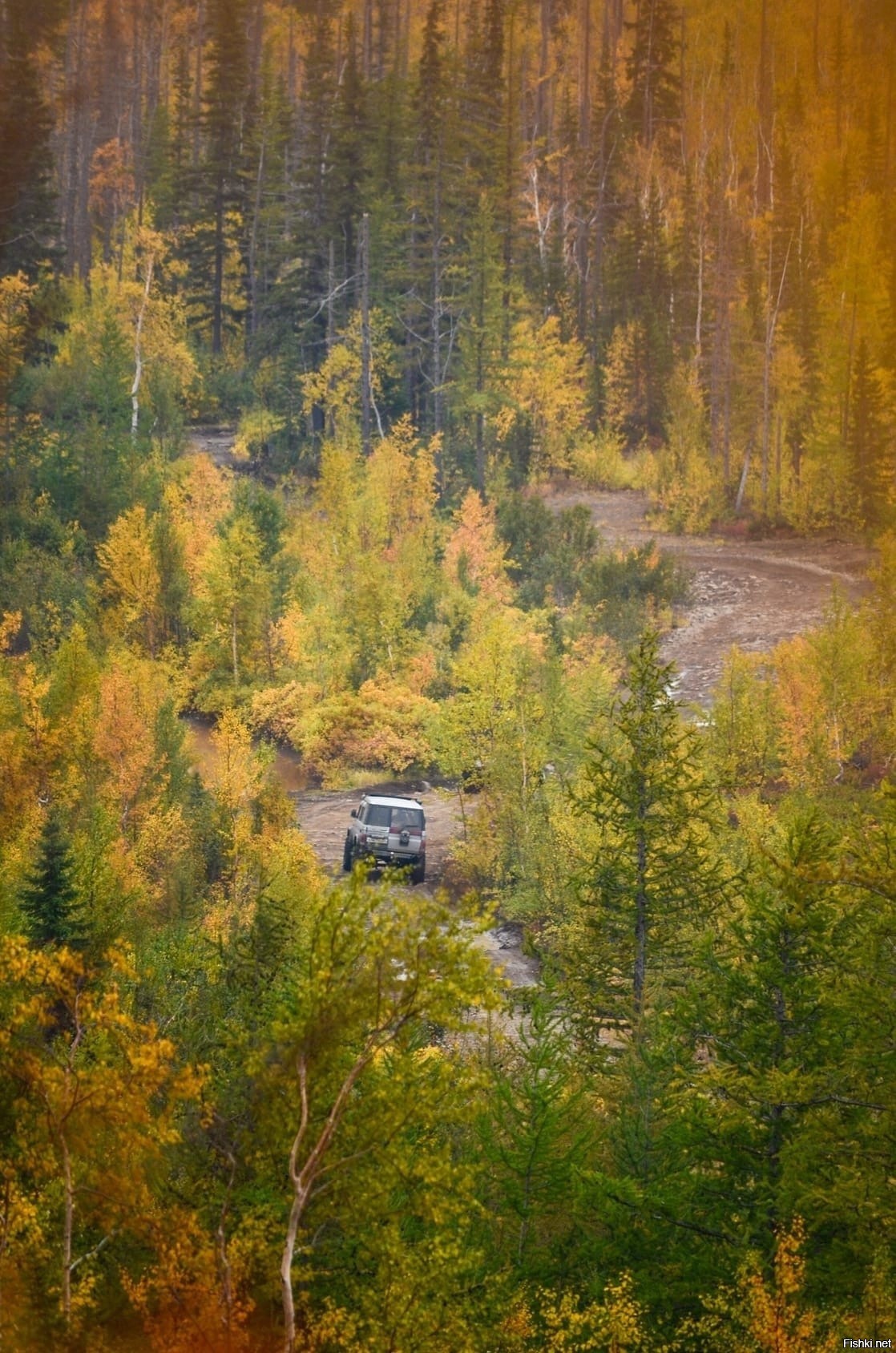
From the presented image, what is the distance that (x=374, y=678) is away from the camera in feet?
137

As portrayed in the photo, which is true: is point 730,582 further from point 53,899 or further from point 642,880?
point 53,899

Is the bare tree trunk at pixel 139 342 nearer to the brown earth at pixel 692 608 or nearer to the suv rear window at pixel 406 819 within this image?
the brown earth at pixel 692 608

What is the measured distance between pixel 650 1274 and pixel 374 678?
1128 inches

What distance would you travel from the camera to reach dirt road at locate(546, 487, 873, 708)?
47.2 m

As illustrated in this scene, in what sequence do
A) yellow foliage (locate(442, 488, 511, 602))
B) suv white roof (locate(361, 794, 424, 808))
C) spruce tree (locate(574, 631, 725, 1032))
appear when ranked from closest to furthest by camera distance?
spruce tree (locate(574, 631, 725, 1032)) < suv white roof (locate(361, 794, 424, 808)) < yellow foliage (locate(442, 488, 511, 602))

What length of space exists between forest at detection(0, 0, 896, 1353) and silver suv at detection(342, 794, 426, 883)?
1.59 meters

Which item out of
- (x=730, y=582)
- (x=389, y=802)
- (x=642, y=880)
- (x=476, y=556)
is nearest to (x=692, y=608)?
(x=730, y=582)

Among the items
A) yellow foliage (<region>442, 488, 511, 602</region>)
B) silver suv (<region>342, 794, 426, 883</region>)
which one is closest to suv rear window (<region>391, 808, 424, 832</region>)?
silver suv (<region>342, 794, 426, 883</region>)

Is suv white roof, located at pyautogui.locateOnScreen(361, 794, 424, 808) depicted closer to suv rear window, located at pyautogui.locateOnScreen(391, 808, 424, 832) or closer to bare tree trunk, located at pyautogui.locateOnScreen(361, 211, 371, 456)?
suv rear window, located at pyautogui.locateOnScreen(391, 808, 424, 832)

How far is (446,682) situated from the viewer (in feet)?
140

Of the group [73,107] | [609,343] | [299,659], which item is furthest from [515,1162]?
[73,107]

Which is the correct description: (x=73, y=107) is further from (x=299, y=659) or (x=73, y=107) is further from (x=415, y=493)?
(x=299, y=659)

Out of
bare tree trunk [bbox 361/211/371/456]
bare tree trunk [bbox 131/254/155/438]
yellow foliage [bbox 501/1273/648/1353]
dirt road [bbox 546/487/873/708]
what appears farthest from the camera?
bare tree trunk [bbox 361/211/371/456]

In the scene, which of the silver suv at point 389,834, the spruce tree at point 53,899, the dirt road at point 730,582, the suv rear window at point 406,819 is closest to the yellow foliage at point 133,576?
the silver suv at point 389,834
